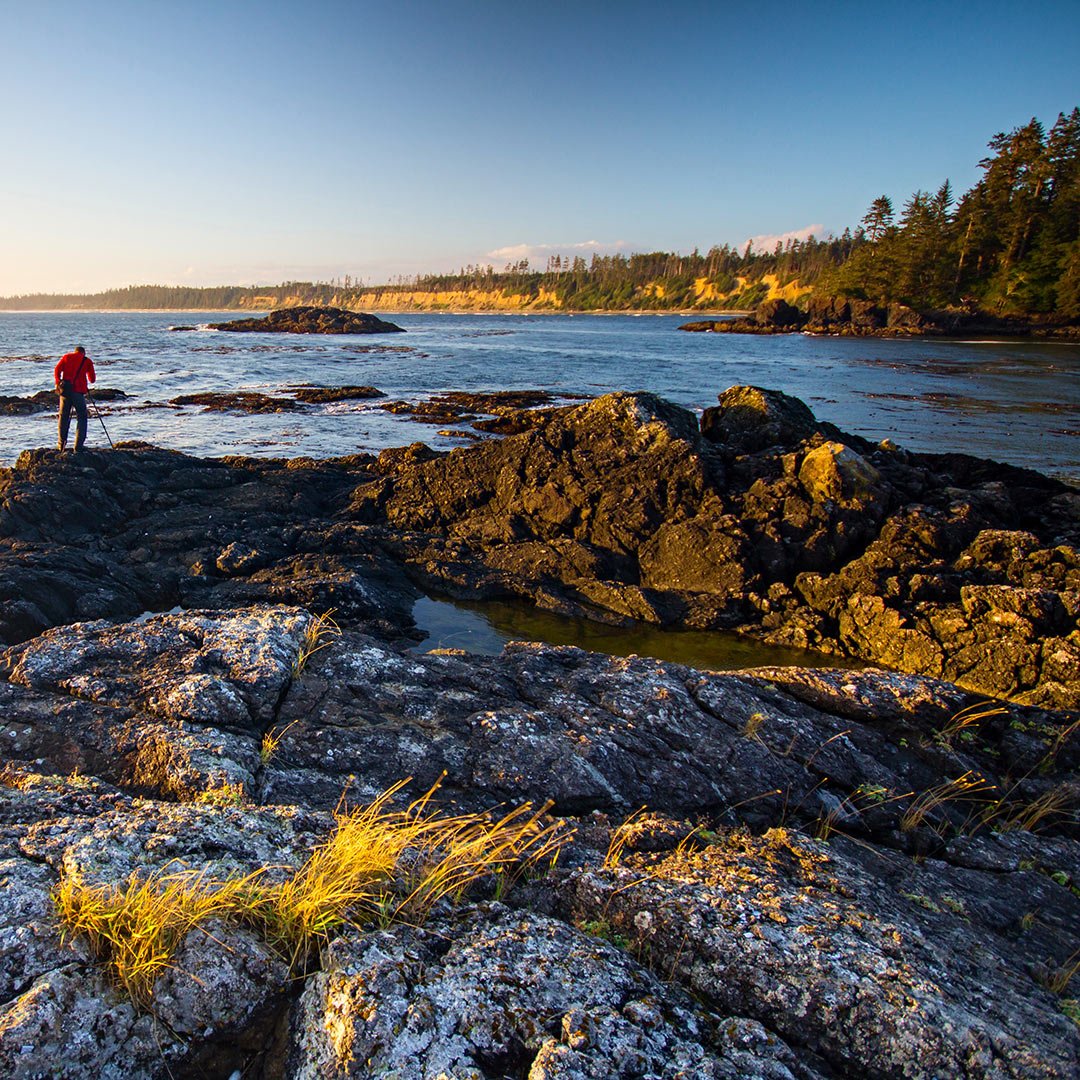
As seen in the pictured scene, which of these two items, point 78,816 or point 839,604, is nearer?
point 78,816

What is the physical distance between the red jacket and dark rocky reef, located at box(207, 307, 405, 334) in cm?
8849

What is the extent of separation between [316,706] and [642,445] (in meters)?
9.88

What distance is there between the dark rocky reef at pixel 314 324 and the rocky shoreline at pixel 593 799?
9682cm

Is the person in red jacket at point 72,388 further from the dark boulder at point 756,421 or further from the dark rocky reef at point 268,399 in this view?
the dark boulder at point 756,421

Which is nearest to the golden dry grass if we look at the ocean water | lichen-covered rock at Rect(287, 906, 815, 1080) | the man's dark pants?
lichen-covered rock at Rect(287, 906, 815, 1080)

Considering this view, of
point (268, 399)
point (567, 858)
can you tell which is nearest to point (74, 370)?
point (268, 399)

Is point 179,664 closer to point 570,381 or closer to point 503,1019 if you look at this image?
point 503,1019

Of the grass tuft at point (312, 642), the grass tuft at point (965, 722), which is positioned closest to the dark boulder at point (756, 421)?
the grass tuft at point (965, 722)

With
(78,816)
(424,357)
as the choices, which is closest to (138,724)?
(78,816)

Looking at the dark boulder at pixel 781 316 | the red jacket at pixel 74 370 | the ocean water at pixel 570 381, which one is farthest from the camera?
the dark boulder at pixel 781 316

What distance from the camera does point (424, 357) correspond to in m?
59.7

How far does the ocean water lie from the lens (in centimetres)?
2436

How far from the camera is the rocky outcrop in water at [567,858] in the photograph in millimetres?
2336

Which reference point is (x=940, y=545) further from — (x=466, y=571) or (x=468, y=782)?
(x=468, y=782)
